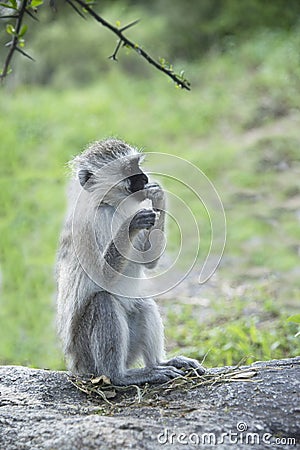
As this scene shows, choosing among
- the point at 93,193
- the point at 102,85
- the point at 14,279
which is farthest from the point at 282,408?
the point at 102,85

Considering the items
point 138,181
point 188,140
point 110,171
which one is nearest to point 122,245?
point 138,181

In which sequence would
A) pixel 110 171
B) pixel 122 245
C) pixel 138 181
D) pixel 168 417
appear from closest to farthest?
pixel 168 417 → pixel 122 245 → pixel 138 181 → pixel 110 171

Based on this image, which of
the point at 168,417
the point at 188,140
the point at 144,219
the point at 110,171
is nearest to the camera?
the point at 168,417

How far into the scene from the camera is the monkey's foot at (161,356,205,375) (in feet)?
15.9

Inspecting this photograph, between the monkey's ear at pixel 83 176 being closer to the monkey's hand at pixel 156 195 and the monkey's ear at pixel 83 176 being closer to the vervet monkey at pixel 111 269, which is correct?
the vervet monkey at pixel 111 269

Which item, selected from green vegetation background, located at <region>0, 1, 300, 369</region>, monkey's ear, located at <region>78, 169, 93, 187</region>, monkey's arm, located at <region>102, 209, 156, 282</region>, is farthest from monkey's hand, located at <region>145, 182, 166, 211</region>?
green vegetation background, located at <region>0, 1, 300, 369</region>

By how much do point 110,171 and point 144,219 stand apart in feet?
2.18

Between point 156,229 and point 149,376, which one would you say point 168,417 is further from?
point 156,229

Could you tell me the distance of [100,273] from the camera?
4.71 metres

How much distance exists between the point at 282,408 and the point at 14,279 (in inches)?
255

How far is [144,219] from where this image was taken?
176 inches

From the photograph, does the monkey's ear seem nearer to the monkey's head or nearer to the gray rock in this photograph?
the monkey's head

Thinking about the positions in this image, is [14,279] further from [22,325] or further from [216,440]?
[216,440]

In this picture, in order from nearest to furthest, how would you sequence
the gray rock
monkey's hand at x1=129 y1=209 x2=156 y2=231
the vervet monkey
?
the gray rock, monkey's hand at x1=129 y1=209 x2=156 y2=231, the vervet monkey
